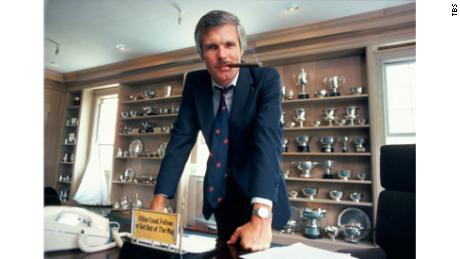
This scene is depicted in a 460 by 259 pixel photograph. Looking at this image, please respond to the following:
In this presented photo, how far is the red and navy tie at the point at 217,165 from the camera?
0.64m

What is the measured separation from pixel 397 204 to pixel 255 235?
45 centimetres

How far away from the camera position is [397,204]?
2.17 feet

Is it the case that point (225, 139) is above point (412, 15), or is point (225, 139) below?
below

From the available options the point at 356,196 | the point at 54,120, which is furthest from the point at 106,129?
the point at 356,196

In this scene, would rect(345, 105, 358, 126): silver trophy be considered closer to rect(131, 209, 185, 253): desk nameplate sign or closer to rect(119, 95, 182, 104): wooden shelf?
rect(119, 95, 182, 104): wooden shelf

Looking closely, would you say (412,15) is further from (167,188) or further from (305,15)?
(167,188)

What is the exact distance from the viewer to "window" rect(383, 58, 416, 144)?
189cm

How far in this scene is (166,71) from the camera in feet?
9.29

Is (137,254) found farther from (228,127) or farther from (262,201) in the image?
(228,127)

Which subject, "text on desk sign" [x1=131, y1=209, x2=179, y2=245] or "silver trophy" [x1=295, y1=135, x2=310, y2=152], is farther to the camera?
"silver trophy" [x1=295, y1=135, x2=310, y2=152]

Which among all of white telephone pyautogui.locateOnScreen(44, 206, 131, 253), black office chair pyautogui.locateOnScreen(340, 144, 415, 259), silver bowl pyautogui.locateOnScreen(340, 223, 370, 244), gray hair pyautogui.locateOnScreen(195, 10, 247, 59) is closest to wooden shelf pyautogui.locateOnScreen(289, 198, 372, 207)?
silver bowl pyautogui.locateOnScreen(340, 223, 370, 244)
